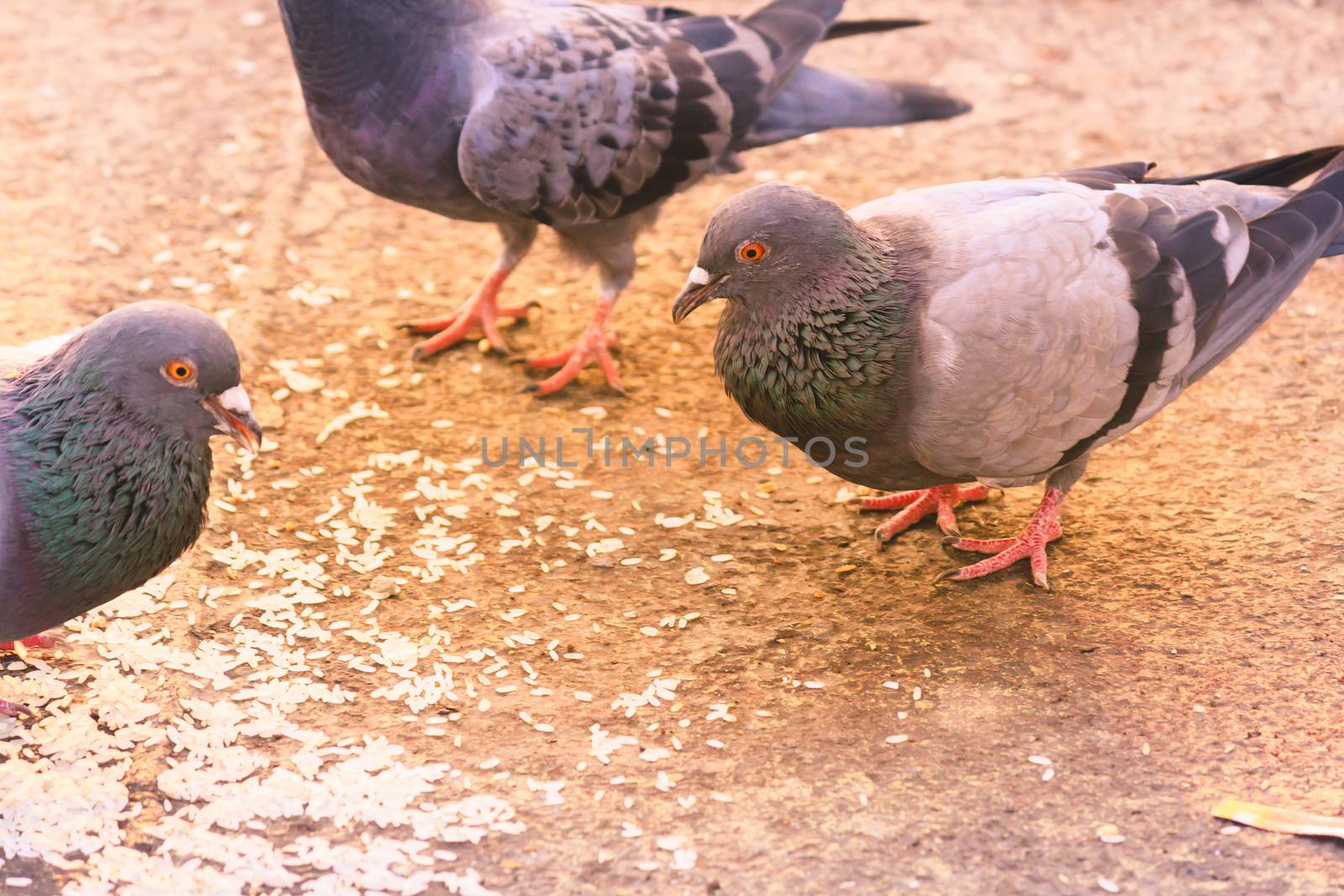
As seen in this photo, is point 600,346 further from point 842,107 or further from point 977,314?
point 977,314

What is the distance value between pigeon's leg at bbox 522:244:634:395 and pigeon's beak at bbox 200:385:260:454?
224cm

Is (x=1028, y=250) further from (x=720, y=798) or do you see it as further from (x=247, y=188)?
(x=247, y=188)

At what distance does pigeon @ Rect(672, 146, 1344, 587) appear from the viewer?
4.17 meters

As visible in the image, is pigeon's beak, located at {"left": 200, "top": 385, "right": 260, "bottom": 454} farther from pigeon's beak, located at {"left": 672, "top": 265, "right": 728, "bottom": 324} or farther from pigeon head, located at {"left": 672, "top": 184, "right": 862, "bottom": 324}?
pigeon head, located at {"left": 672, "top": 184, "right": 862, "bottom": 324}

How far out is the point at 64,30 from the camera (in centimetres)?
855

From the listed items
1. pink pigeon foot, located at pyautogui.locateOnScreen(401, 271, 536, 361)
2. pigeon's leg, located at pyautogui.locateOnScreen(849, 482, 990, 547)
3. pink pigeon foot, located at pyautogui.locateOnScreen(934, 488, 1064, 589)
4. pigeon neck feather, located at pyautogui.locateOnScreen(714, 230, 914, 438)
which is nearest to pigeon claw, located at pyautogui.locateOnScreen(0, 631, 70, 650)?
pink pigeon foot, located at pyautogui.locateOnScreen(401, 271, 536, 361)

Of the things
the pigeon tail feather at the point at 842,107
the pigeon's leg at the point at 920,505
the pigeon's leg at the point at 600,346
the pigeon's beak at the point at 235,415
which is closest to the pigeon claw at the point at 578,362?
the pigeon's leg at the point at 600,346

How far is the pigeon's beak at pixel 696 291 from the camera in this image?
4375 millimetres

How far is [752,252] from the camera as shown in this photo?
4.27 meters

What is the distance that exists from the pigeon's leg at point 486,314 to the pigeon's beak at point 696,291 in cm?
183

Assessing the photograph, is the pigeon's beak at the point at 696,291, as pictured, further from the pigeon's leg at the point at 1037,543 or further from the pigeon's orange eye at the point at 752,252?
the pigeon's leg at the point at 1037,543

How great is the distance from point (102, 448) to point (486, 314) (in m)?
2.73

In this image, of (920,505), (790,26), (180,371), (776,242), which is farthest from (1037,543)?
(180,371)

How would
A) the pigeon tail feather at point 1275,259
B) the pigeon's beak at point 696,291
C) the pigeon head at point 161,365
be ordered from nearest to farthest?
the pigeon head at point 161,365
the pigeon's beak at point 696,291
the pigeon tail feather at point 1275,259
